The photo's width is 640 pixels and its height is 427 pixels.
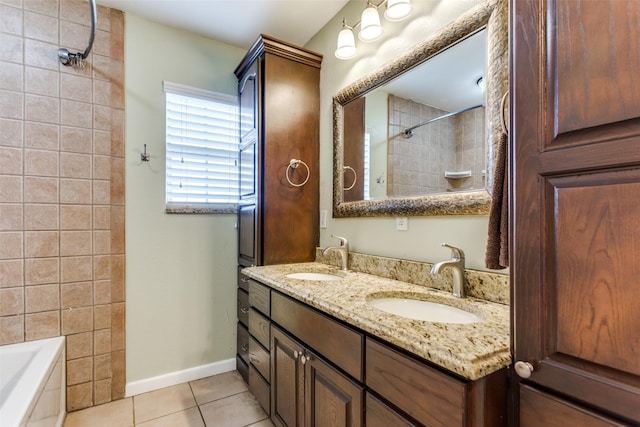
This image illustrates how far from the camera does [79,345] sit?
188 centimetres

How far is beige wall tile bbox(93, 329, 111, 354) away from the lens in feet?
6.30

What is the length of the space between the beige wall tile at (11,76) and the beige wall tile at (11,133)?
0.63 feet

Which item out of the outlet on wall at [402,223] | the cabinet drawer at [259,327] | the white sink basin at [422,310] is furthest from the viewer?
the cabinet drawer at [259,327]

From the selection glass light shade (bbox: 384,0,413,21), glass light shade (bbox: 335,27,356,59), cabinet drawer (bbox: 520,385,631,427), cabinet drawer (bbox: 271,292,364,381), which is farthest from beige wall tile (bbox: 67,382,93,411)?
glass light shade (bbox: 384,0,413,21)

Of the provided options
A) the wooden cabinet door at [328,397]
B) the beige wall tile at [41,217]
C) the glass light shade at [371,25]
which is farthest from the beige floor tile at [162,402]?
the glass light shade at [371,25]

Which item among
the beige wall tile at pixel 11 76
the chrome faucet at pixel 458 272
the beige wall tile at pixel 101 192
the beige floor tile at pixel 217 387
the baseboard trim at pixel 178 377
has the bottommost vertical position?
the beige floor tile at pixel 217 387

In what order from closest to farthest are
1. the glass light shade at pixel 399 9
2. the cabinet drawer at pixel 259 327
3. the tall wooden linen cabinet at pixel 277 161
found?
the glass light shade at pixel 399 9 → the cabinet drawer at pixel 259 327 → the tall wooden linen cabinet at pixel 277 161

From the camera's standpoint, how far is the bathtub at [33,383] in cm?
114

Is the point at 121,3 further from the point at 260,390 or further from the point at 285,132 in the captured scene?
the point at 260,390

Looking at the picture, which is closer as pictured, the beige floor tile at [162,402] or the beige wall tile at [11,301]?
the beige wall tile at [11,301]

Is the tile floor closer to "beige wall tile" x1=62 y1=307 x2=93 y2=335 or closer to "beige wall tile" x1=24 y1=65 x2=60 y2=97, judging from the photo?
"beige wall tile" x1=62 y1=307 x2=93 y2=335

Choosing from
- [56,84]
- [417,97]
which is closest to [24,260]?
[56,84]

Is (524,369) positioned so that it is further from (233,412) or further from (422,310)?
(233,412)

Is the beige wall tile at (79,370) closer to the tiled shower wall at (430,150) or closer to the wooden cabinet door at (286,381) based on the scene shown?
the wooden cabinet door at (286,381)
